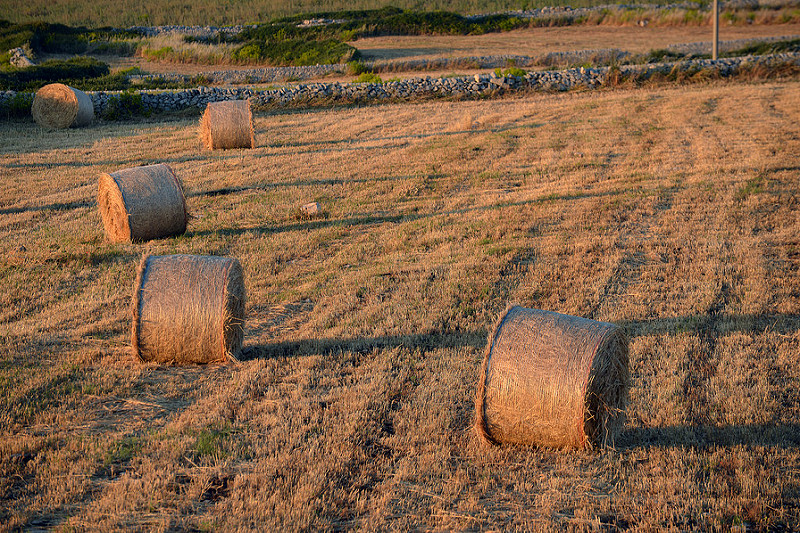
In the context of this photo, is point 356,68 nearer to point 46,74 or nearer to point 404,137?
point 46,74

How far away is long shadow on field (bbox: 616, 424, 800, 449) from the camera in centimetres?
550

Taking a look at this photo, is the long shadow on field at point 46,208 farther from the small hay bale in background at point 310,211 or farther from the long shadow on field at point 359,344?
the long shadow on field at point 359,344

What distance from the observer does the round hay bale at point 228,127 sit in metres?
18.6

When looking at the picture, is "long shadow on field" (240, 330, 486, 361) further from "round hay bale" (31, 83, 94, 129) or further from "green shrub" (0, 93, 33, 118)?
"green shrub" (0, 93, 33, 118)

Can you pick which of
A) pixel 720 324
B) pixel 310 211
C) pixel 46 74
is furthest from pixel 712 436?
pixel 46 74

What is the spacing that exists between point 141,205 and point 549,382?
24.0ft

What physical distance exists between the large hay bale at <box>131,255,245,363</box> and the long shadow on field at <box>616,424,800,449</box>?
3.61m

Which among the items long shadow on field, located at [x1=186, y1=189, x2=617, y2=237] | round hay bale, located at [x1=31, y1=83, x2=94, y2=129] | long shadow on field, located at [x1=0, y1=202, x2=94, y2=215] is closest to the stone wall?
round hay bale, located at [x1=31, y1=83, x2=94, y2=129]

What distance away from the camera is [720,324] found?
25.1 feet

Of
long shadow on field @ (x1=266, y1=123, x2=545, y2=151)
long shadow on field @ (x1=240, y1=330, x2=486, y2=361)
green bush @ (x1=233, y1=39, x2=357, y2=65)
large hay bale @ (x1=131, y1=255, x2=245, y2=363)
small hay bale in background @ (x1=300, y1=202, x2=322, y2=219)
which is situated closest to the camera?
large hay bale @ (x1=131, y1=255, x2=245, y2=363)

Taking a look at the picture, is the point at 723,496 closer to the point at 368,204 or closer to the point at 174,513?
the point at 174,513

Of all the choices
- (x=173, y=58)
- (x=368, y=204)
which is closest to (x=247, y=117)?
(x=368, y=204)

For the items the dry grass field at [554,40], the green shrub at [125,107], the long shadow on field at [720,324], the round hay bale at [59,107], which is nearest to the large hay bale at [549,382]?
the long shadow on field at [720,324]

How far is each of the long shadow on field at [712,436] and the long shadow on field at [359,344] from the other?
1994 millimetres
